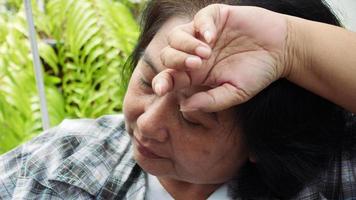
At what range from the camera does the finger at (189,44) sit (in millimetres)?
697

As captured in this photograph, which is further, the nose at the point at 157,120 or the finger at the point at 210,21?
the nose at the point at 157,120

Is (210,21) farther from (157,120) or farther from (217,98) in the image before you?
(157,120)

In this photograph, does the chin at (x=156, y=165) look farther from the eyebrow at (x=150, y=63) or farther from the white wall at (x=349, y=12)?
the white wall at (x=349, y=12)

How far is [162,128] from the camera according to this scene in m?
0.89

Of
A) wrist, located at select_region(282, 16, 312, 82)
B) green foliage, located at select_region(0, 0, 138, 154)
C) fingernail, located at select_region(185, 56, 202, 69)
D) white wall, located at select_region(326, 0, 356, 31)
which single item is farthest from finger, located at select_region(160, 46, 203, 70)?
green foliage, located at select_region(0, 0, 138, 154)

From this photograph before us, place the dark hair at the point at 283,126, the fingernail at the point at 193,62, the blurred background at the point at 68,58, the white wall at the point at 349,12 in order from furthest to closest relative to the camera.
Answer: the blurred background at the point at 68,58 < the white wall at the point at 349,12 < the dark hair at the point at 283,126 < the fingernail at the point at 193,62

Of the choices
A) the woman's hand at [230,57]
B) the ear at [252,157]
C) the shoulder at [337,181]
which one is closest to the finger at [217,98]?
the woman's hand at [230,57]

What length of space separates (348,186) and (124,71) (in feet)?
2.20

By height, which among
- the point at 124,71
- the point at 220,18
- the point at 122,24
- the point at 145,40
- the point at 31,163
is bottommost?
the point at 122,24

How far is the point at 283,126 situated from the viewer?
0.97 metres

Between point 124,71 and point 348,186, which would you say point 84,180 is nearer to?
point 124,71

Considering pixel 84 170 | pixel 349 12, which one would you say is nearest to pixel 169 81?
pixel 84 170

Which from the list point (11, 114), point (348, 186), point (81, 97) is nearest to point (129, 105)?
point (348, 186)

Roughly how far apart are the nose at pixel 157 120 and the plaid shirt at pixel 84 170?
0.88ft
